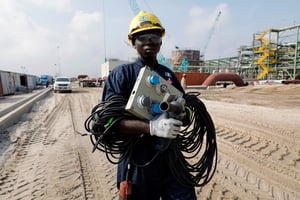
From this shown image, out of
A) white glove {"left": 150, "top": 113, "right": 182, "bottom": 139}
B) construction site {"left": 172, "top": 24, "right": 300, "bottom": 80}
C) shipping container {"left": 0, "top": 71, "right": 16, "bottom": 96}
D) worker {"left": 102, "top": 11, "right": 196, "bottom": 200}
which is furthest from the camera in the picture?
construction site {"left": 172, "top": 24, "right": 300, "bottom": 80}

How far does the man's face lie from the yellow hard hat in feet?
0.14

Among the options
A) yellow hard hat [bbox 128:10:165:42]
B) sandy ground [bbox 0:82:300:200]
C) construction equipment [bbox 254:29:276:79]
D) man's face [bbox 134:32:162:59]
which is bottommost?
sandy ground [bbox 0:82:300:200]

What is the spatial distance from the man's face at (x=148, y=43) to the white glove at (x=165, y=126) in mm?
528

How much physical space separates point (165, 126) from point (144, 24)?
768 millimetres

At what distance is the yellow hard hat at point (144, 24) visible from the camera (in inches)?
58.7

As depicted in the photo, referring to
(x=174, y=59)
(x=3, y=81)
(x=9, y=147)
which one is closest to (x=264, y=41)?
(x=174, y=59)

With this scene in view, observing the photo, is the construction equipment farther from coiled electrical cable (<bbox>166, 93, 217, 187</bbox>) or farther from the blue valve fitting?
the blue valve fitting

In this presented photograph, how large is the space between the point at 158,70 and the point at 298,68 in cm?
4518

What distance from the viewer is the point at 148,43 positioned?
1.52 metres

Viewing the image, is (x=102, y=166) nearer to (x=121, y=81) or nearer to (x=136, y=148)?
(x=136, y=148)

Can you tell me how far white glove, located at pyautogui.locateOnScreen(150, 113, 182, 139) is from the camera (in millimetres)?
1227

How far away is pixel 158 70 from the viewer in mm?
1704

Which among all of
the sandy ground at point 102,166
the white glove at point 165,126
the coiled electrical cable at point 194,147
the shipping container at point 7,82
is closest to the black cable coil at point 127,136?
the coiled electrical cable at point 194,147

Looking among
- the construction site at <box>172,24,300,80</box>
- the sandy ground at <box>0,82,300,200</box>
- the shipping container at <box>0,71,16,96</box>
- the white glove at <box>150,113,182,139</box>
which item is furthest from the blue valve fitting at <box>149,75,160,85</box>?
the construction site at <box>172,24,300,80</box>
